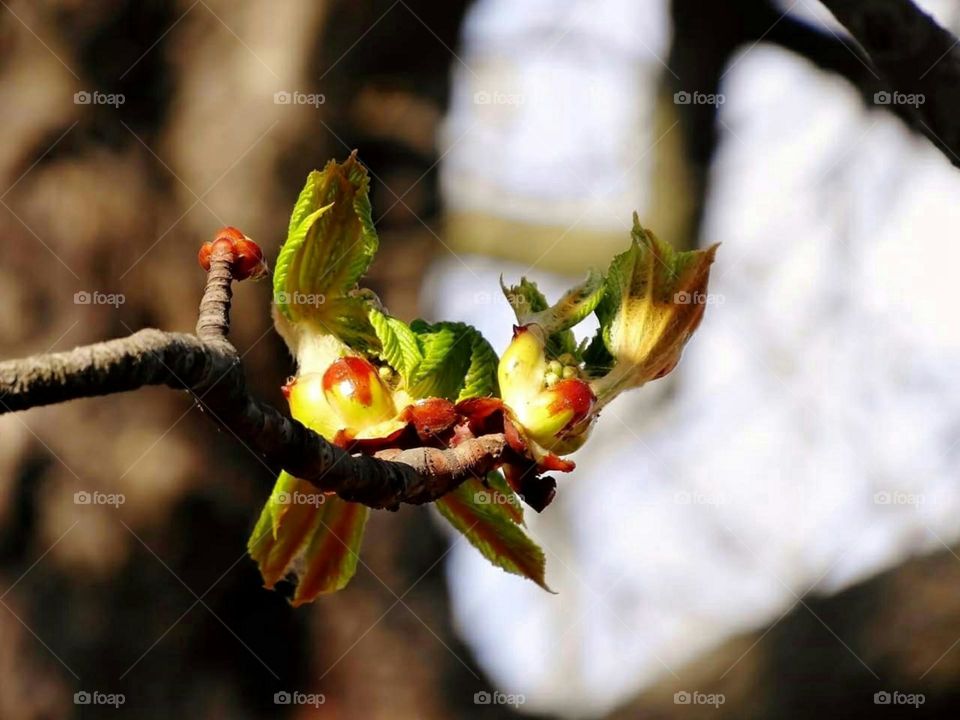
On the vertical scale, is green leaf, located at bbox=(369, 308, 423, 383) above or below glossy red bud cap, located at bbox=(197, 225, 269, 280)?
below

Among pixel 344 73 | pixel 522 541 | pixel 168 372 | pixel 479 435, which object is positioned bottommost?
pixel 522 541

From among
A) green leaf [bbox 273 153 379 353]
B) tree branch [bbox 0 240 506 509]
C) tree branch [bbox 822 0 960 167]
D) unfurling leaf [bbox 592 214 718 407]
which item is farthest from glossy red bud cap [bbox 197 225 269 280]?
tree branch [bbox 822 0 960 167]

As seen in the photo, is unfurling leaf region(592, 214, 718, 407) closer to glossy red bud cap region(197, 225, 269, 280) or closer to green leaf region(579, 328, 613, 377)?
green leaf region(579, 328, 613, 377)

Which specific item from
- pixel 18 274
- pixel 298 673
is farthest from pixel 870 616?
pixel 18 274

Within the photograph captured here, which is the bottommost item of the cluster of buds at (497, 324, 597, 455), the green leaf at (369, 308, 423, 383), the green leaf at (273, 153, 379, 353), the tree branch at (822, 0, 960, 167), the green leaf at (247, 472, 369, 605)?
the green leaf at (247, 472, 369, 605)

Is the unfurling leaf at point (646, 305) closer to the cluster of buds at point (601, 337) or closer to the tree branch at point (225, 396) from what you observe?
the cluster of buds at point (601, 337)

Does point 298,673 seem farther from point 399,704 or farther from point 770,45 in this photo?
A: point 770,45

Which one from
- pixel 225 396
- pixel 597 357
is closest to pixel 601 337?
pixel 597 357
